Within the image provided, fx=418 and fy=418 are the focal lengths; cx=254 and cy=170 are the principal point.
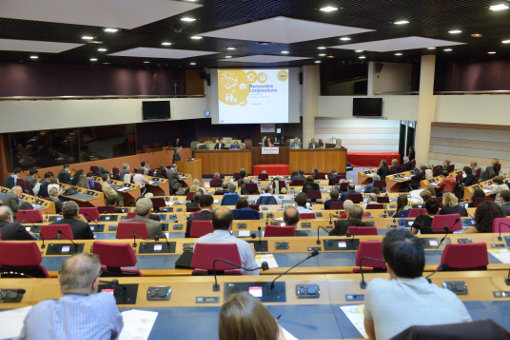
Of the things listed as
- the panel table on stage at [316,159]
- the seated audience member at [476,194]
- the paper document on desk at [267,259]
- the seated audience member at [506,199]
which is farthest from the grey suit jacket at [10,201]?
the panel table on stage at [316,159]

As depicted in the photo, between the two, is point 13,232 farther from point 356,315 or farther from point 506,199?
point 506,199

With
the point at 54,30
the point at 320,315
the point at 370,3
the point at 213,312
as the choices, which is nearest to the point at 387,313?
the point at 320,315

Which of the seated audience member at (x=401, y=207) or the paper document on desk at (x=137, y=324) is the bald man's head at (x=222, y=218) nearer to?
the paper document on desk at (x=137, y=324)

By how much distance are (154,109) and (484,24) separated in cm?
1206

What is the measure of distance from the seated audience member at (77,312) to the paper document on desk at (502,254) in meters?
3.69

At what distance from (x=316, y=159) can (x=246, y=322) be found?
15.4 meters

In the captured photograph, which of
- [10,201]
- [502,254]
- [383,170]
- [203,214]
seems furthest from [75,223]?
[383,170]

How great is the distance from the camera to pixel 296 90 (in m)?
19.0

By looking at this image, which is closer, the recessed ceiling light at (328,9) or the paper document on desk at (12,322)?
the paper document on desk at (12,322)

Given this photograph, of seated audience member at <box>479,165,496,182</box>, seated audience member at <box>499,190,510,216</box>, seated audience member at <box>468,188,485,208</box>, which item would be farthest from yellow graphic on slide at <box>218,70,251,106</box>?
seated audience member at <box>499,190,510,216</box>

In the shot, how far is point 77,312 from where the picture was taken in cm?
193

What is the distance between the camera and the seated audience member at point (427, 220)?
509 centimetres

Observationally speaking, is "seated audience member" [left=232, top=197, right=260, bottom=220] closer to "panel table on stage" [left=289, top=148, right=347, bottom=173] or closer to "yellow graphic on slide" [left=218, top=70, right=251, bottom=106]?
"panel table on stage" [left=289, top=148, right=347, bottom=173]

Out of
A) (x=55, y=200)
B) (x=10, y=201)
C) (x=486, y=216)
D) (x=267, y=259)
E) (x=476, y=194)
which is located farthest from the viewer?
(x=55, y=200)
